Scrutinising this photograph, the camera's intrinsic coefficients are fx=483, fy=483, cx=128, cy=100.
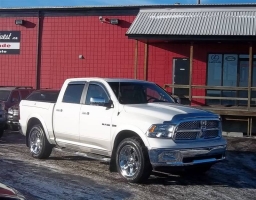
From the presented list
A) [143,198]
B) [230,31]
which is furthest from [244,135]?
[143,198]

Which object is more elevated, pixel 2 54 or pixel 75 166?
pixel 2 54

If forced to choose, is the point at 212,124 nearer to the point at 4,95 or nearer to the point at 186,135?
the point at 186,135

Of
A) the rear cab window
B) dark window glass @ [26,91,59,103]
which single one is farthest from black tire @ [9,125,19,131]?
the rear cab window

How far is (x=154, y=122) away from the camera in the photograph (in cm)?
829

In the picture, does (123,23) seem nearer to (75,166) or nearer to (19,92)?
(19,92)

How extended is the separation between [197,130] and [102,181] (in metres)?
1.94

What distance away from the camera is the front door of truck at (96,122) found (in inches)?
360

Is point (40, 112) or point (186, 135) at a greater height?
point (40, 112)

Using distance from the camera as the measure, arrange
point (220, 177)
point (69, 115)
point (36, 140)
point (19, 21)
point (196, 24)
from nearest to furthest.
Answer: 1. point (220, 177)
2. point (69, 115)
3. point (36, 140)
4. point (196, 24)
5. point (19, 21)

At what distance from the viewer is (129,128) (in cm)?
863

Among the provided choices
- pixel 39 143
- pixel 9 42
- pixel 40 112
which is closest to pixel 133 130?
pixel 40 112

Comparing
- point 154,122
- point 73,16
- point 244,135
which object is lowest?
point 244,135

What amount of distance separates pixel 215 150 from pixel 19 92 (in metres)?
10.0

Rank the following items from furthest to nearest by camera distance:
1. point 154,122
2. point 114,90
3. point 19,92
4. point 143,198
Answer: point 19,92
point 114,90
point 154,122
point 143,198
